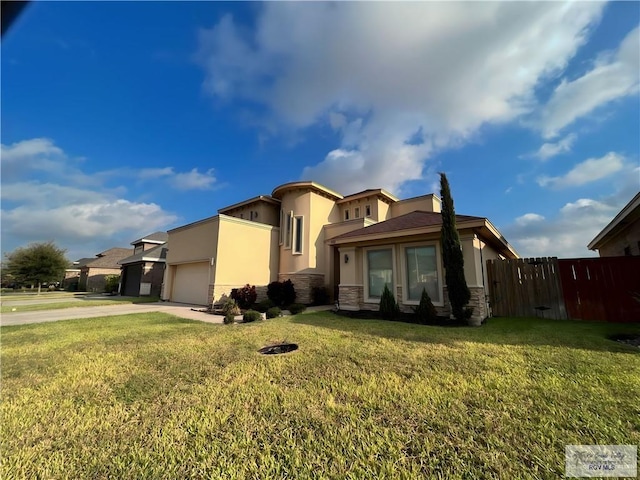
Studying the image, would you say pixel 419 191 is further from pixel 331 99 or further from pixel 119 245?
pixel 119 245

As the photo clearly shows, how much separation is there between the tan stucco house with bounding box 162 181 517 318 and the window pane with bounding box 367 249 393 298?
0.04 metres

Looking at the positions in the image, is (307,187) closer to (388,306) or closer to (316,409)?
(388,306)

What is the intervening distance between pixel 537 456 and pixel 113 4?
9.02 meters

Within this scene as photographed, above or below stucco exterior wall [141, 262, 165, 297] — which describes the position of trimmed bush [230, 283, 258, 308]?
below

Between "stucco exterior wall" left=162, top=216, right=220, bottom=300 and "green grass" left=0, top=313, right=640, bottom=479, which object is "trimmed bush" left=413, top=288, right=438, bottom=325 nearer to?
"green grass" left=0, top=313, right=640, bottom=479

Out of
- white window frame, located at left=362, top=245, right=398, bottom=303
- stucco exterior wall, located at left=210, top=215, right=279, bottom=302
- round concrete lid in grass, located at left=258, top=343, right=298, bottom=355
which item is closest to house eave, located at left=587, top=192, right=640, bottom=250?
white window frame, located at left=362, top=245, right=398, bottom=303

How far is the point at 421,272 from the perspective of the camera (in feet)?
32.2

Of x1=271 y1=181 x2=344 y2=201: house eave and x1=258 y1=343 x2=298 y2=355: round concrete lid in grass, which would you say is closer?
x1=258 y1=343 x2=298 y2=355: round concrete lid in grass

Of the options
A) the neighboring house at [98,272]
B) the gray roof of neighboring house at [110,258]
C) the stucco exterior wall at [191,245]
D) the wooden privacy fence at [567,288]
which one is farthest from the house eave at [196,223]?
the gray roof of neighboring house at [110,258]

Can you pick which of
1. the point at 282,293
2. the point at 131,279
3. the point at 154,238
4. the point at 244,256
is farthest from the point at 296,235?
the point at 154,238

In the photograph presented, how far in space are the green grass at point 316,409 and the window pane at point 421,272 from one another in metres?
3.78

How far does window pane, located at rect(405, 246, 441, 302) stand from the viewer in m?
9.49

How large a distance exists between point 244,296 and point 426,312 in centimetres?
958

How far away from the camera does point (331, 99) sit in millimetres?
11180
